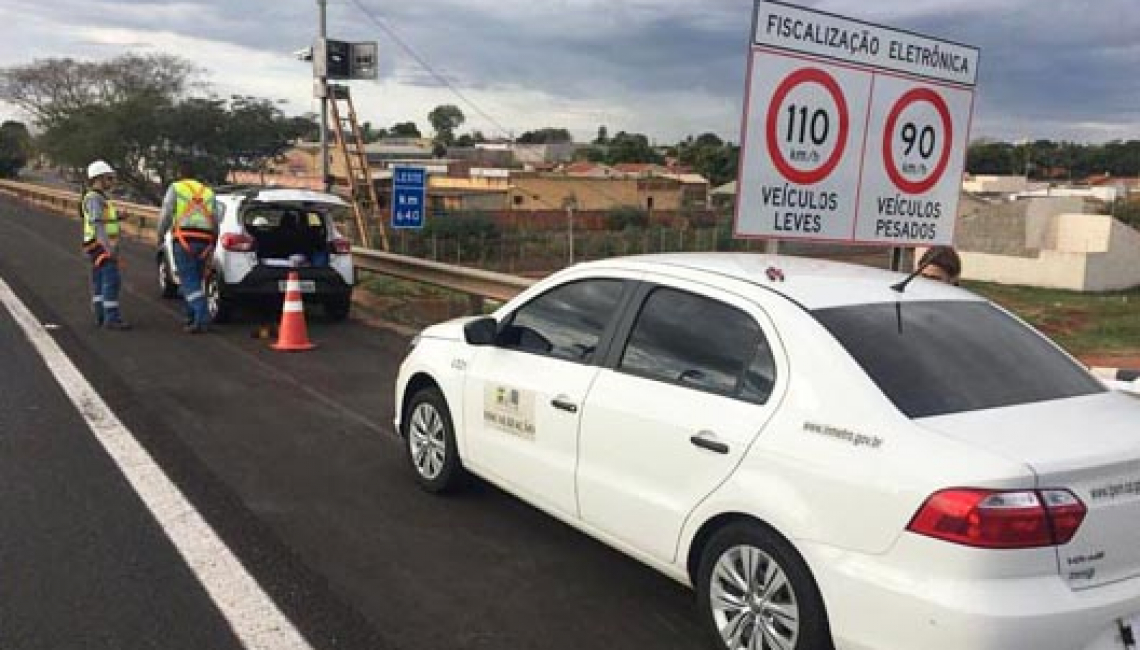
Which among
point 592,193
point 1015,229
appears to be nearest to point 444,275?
point 1015,229

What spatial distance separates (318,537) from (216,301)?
721 centimetres

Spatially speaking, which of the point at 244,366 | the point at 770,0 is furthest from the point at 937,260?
the point at 244,366

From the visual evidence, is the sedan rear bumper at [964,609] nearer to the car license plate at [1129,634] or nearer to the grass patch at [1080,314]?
the car license plate at [1129,634]

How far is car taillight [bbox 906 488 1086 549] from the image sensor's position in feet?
9.53

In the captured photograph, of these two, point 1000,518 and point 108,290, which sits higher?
point 1000,518

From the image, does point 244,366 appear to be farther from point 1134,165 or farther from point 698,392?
point 1134,165

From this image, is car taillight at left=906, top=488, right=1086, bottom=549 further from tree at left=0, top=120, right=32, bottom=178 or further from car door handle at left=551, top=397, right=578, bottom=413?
tree at left=0, top=120, right=32, bottom=178

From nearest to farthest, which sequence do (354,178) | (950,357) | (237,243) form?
(950,357)
(237,243)
(354,178)

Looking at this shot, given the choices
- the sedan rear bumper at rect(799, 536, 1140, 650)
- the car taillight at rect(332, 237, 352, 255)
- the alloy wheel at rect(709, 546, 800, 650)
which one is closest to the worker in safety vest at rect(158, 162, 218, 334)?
the car taillight at rect(332, 237, 352, 255)

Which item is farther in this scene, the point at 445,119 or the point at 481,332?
the point at 445,119

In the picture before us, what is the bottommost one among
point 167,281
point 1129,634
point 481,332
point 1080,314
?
point 1080,314

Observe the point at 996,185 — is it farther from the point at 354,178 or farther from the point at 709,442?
the point at 709,442

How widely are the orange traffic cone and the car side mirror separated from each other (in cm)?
557

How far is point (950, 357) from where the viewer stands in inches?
144
